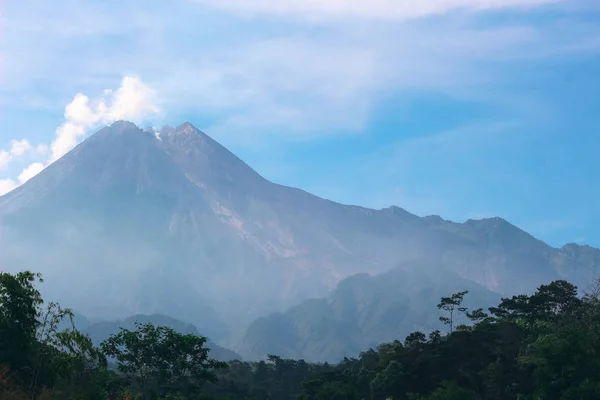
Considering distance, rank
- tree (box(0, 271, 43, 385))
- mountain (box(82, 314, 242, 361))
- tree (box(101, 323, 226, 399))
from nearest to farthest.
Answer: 1. tree (box(0, 271, 43, 385))
2. tree (box(101, 323, 226, 399))
3. mountain (box(82, 314, 242, 361))

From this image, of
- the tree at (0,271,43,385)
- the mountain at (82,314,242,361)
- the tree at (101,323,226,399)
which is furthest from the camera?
the mountain at (82,314,242,361)

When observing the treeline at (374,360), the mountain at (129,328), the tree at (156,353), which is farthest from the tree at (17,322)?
the mountain at (129,328)

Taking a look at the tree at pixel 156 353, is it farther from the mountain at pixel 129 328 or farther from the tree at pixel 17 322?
the mountain at pixel 129 328

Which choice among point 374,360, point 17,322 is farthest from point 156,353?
point 374,360

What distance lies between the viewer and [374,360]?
55719 mm

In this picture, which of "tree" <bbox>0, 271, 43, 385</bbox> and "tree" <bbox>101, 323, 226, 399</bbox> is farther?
"tree" <bbox>101, 323, 226, 399</bbox>

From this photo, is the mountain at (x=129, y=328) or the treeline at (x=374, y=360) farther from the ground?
the mountain at (x=129, y=328)

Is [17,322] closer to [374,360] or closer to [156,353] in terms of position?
[156,353]

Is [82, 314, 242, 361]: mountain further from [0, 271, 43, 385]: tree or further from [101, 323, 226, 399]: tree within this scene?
[0, 271, 43, 385]: tree

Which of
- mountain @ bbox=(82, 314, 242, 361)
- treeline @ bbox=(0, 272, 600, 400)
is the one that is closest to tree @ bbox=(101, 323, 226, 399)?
treeline @ bbox=(0, 272, 600, 400)

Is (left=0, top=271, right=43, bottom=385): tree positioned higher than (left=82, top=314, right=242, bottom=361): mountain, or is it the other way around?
(left=82, top=314, right=242, bottom=361): mountain

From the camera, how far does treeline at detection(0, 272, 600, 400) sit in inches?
918

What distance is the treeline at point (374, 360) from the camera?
918 inches

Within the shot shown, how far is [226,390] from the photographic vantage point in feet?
194
